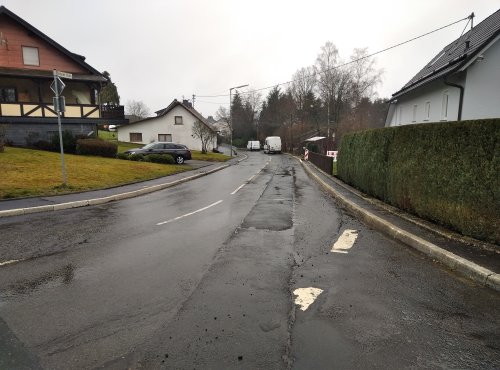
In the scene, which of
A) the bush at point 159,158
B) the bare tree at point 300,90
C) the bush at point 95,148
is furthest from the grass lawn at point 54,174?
the bare tree at point 300,90

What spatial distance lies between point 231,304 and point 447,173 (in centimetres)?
569

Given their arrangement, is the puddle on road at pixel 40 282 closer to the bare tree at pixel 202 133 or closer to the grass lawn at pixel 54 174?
the grass lawn at pixel 54 174

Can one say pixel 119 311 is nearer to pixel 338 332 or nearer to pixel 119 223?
pixel 338 332

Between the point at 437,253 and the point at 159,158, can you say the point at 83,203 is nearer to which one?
the point at 437,253

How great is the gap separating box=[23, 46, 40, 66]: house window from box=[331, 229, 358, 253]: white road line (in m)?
29.7

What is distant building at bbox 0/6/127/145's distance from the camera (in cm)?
2547

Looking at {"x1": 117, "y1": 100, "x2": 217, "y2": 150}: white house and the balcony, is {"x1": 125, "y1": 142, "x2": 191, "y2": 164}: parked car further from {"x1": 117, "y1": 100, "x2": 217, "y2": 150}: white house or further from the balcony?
{"x1": 117, "y1": 100, "x2": 217, "y2": 150}: white house

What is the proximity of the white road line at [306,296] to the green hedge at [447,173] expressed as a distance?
3868 mm

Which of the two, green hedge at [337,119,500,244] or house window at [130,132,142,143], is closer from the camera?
green hedge at [337,119,500,244]

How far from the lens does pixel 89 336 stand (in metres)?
3.39

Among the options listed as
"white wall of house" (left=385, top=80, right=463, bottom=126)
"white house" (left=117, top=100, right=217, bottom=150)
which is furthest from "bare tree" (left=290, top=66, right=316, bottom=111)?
"white wall of house" (left=385, top=80, right=463, bottom=126)

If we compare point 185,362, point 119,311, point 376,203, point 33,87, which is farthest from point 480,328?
point 33,87

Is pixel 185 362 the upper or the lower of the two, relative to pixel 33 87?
lower

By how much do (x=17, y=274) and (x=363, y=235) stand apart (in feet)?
21.1
